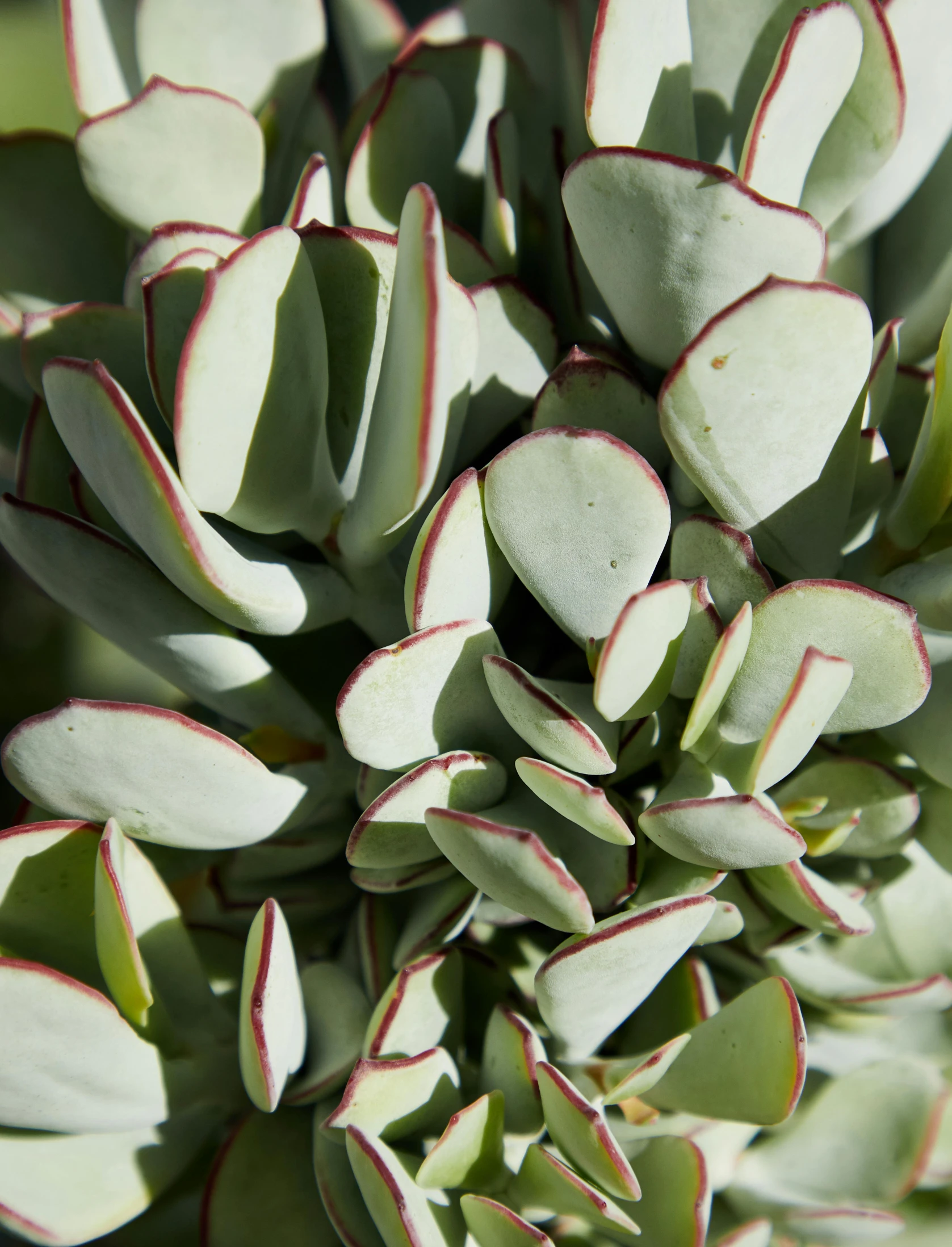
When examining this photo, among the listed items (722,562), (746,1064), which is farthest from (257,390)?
(746,1064)

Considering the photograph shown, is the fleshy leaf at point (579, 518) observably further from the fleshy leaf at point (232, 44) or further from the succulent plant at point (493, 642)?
the fleshy leaf at point (232, 44)

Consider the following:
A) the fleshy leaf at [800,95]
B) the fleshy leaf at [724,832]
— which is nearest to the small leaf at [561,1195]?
the fleshy leaf at [724,832]

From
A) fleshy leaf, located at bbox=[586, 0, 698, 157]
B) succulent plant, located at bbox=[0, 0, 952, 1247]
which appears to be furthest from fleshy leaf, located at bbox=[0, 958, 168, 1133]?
fleshy leaf, located at bbox=[586, 0, 698, 157]

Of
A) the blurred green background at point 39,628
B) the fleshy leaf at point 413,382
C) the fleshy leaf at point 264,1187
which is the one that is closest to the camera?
the fleshy leaf at point 413,382

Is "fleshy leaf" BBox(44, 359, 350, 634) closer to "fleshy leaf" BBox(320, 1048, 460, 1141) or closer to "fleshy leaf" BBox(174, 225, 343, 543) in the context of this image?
"fleshy leaf" BBox(174, 225, 343, 543)

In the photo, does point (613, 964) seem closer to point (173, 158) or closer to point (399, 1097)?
point (399, 1097)

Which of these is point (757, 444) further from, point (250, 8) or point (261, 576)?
point (250, 8)
